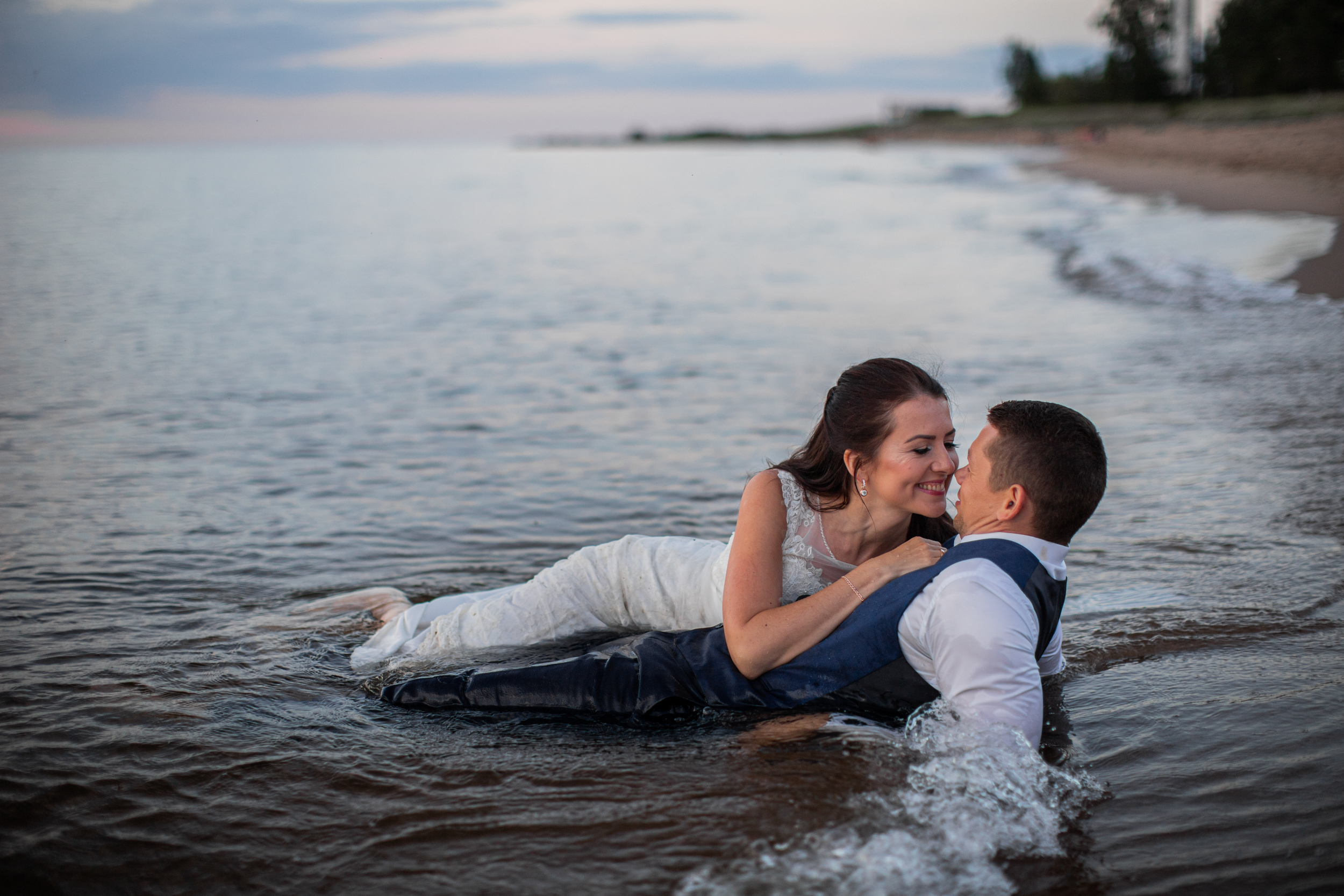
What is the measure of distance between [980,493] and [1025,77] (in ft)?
449

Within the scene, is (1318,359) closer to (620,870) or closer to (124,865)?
(620,870)

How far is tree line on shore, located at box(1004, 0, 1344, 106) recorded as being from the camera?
5616 centimetres

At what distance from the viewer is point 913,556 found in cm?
357

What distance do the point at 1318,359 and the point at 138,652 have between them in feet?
35.6

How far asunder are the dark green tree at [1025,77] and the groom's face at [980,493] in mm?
126519

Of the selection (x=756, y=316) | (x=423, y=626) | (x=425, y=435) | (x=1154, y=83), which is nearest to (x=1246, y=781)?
(x=423, y=626)

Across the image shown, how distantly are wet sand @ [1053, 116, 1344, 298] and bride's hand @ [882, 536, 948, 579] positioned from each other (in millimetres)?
13029

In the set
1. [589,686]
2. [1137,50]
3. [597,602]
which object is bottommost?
[589,686]

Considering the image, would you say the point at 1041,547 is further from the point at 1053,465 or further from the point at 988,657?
the point at 988,657

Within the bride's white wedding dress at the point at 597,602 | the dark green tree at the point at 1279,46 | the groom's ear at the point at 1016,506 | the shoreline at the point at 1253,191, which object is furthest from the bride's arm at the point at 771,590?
the dark green tree at the point at 1279,46

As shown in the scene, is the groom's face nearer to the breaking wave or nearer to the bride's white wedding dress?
the bride's white wedding dress

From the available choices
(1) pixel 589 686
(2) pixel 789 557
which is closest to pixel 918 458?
(2) pixel 789 557

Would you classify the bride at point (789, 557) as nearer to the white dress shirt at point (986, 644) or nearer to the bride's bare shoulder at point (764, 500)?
the bride's bare shoulder at point (764, 500)

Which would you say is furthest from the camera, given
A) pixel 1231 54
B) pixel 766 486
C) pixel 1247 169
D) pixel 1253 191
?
pixel 1231 54
